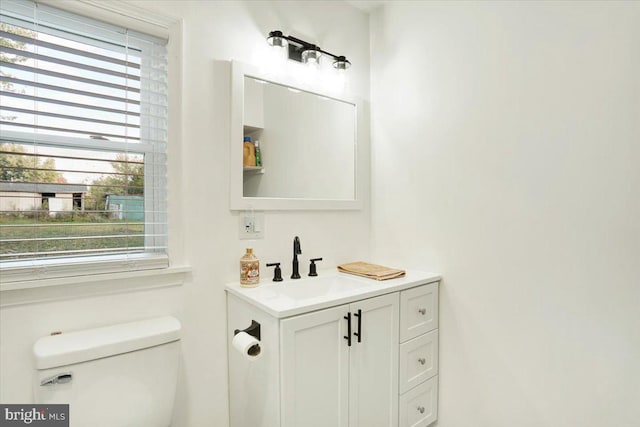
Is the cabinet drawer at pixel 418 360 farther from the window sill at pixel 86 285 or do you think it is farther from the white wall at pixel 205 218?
the window sill at pixel 86 285

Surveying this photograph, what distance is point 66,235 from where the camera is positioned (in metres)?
1.18

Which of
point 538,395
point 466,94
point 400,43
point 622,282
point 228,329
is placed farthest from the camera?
point 400,43

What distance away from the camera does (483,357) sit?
5.15 ft

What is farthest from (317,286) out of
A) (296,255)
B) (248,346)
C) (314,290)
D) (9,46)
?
(9,46)

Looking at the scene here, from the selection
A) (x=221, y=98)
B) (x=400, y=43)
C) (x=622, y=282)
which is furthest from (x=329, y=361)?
(x=400, y=43)

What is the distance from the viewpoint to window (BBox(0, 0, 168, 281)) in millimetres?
1097

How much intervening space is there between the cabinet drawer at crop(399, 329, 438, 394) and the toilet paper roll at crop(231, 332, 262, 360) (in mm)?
708

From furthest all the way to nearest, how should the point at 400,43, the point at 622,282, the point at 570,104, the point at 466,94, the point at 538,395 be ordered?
the point at 400,43 < the point at 466,94 < the point at 538,395 < the point at 570,104 < the point at 622,282

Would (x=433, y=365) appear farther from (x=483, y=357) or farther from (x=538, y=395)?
(x=538, y=395)

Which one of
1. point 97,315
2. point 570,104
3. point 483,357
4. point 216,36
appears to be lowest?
point 483,357

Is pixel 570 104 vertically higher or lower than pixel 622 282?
higher

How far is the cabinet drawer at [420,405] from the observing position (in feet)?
5.11

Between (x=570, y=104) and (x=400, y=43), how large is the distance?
988 mm

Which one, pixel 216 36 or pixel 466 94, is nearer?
pixel 216 36
